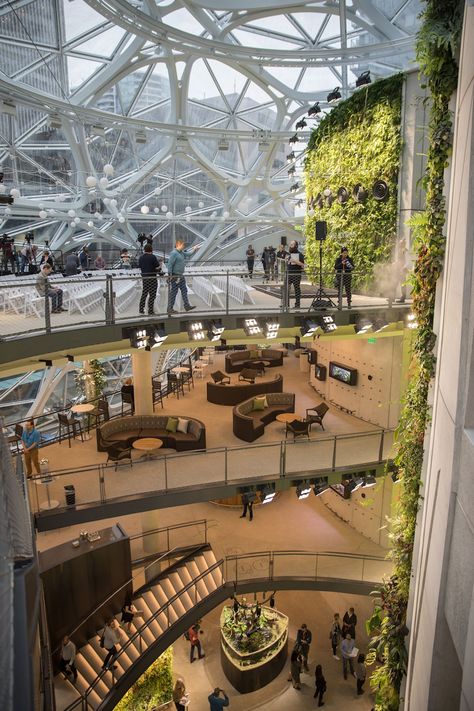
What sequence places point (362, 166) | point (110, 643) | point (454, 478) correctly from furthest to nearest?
point (362, 166)
point (110, 643)
point (454, 478)

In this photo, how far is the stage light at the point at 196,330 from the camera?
1334cm

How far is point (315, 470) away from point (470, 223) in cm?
1076

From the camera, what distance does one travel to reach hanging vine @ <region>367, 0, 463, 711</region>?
227 inches

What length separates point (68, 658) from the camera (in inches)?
437

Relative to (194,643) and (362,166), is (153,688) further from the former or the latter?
(362,166)

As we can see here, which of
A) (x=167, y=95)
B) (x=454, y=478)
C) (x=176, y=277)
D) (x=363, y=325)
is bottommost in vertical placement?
(x=454, y=478)

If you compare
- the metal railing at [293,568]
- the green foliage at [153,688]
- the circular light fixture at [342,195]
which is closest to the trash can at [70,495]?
the metal railing at [293,568]

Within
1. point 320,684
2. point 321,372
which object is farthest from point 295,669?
point 321,372

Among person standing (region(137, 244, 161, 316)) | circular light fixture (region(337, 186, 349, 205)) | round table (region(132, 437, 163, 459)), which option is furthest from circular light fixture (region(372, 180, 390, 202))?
round table (region(132, 437, 163, 459))

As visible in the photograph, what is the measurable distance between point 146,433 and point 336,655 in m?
9.07

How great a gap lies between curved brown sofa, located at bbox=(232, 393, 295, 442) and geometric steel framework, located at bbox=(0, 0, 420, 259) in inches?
378

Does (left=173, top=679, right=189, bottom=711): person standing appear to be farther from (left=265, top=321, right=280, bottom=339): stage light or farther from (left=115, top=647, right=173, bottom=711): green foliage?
(left=265, top=321, right=280, bottom=339): stage light

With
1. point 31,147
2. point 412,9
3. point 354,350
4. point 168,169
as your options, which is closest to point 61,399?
point 31,147

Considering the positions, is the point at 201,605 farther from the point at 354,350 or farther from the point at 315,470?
the point at 354,350
